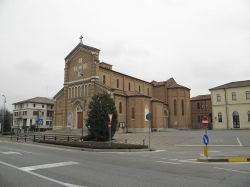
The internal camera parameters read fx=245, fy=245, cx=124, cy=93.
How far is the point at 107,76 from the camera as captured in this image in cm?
5103

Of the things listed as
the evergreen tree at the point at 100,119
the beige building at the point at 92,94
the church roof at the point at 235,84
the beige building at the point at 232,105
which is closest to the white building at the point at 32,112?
the beige building at the point at 92,94

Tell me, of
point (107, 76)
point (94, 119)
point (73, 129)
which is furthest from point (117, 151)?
point (107, 76)

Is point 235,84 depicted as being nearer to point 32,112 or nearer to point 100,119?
point 100,119

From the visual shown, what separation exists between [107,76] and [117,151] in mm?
30414

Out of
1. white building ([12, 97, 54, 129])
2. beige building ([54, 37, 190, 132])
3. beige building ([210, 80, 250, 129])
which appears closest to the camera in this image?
beige building ([54, 37, 190, 132])

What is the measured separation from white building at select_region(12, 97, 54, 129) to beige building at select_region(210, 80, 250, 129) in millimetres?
54106

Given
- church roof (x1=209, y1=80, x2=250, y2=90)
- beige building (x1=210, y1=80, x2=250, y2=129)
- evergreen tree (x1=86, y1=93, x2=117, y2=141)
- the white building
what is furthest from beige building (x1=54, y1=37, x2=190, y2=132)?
the white building

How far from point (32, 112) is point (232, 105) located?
6241cm

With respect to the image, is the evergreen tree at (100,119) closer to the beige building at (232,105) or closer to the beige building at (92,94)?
the beige building at (92,94)

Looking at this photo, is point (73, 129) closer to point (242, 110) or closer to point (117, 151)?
point (117, 151)

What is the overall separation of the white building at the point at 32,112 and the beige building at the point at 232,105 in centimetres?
5411

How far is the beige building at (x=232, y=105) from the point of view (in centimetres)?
5266

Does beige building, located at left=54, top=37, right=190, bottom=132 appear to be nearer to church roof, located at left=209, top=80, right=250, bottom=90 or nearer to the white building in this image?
church roof, located at left=209, top=80, right=250, bottom=90

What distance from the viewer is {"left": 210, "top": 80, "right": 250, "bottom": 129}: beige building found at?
52656mm
